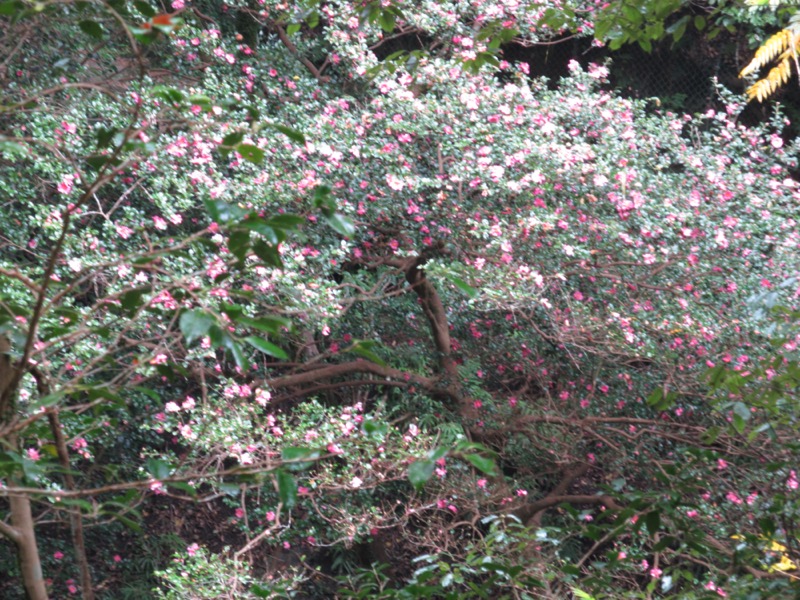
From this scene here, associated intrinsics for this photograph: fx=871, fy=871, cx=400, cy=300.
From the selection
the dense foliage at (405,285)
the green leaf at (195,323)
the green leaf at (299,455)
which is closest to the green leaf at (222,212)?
the green leaf at (195,323)

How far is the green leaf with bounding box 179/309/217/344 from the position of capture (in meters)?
0.90

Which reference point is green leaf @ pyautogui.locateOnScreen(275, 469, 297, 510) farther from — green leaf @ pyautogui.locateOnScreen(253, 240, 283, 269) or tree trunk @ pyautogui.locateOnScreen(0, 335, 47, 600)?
tree trunk @ pyautogui.locateOnScreen(0, 335, 47, 600)

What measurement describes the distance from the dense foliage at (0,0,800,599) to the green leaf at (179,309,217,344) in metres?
1.63

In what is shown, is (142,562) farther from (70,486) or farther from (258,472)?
(258,472)

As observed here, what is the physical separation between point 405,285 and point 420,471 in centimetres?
290

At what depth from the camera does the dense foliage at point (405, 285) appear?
3.04m

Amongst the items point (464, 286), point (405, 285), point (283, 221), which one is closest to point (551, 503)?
point (405, 285)

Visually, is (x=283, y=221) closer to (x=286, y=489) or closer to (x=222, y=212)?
(x=222, y=212)

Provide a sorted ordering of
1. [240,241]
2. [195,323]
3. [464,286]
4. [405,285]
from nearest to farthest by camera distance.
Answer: [195,323], [240,241], [464,286], [405,285]

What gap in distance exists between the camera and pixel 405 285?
3896mm

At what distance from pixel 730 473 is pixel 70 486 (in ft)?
8.34

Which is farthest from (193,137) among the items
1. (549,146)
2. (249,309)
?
(549,146)

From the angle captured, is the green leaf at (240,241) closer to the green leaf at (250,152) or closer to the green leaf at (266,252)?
the green leaf at (266,252)

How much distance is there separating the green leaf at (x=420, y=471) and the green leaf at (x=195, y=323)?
284mm
